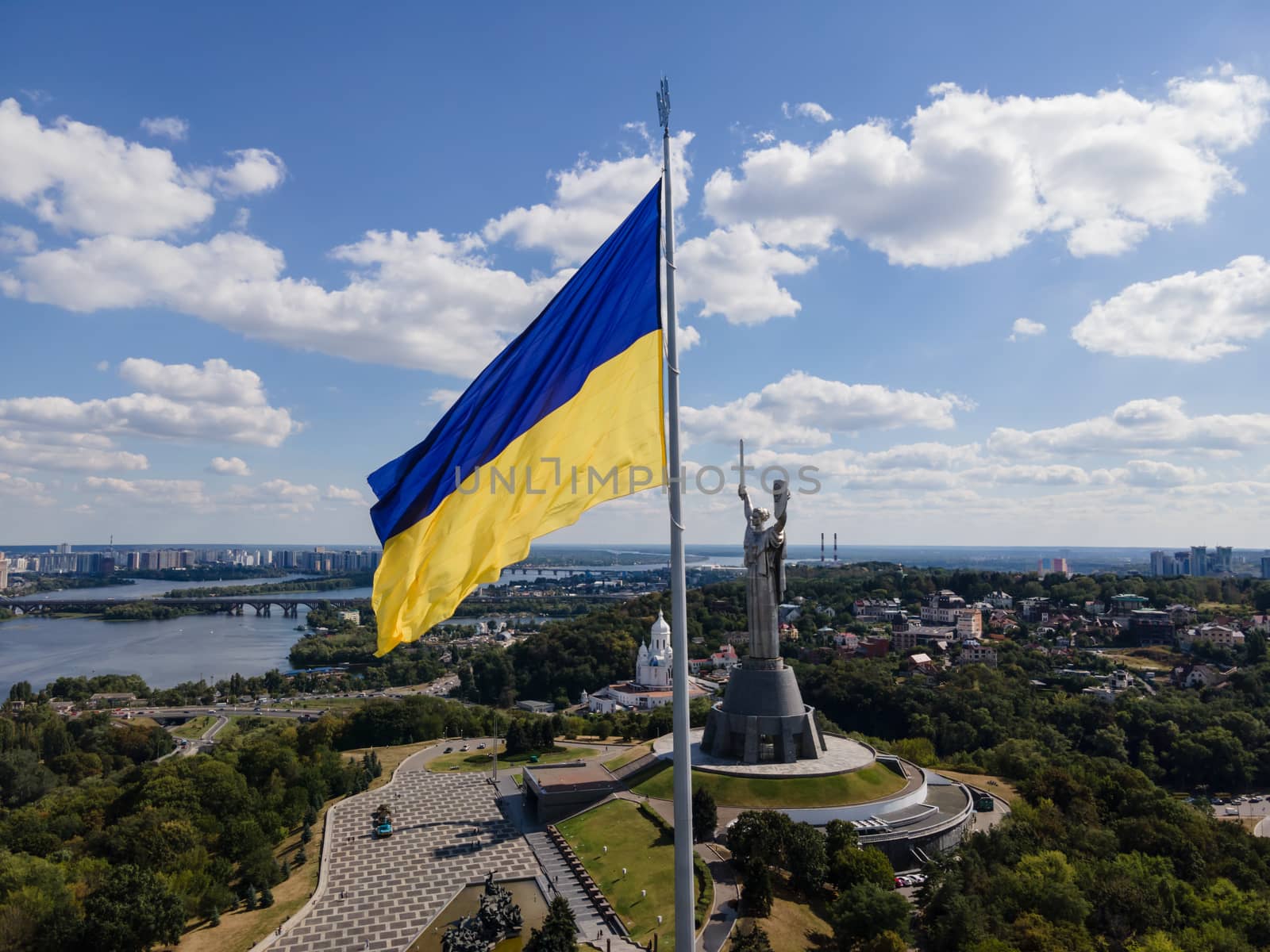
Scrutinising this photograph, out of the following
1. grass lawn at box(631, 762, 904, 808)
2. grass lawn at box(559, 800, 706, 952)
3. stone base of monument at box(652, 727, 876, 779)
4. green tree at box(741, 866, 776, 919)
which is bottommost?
grass lawn at box(559, 800, 706, 952)

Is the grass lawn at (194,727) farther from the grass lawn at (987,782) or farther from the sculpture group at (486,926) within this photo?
the grass lawn at (987,782)

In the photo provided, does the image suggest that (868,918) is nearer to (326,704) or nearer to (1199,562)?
(326,704)

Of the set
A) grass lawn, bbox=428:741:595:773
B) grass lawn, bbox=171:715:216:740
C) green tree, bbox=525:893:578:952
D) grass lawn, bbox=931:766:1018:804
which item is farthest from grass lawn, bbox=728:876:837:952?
grass lawn, bbox=171:715:216:740

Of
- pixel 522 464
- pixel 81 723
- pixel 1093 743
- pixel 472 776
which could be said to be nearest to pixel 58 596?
pixel 81 723

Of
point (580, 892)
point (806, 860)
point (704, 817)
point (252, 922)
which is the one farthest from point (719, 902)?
point (252, 922)

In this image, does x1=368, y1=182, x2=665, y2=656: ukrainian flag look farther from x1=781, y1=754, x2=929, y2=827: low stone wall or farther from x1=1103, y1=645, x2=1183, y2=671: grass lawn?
x1=1103, y1=645, x2=1183, y2=671: grass lawn

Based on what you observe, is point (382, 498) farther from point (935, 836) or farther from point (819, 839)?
point (935, 836)
